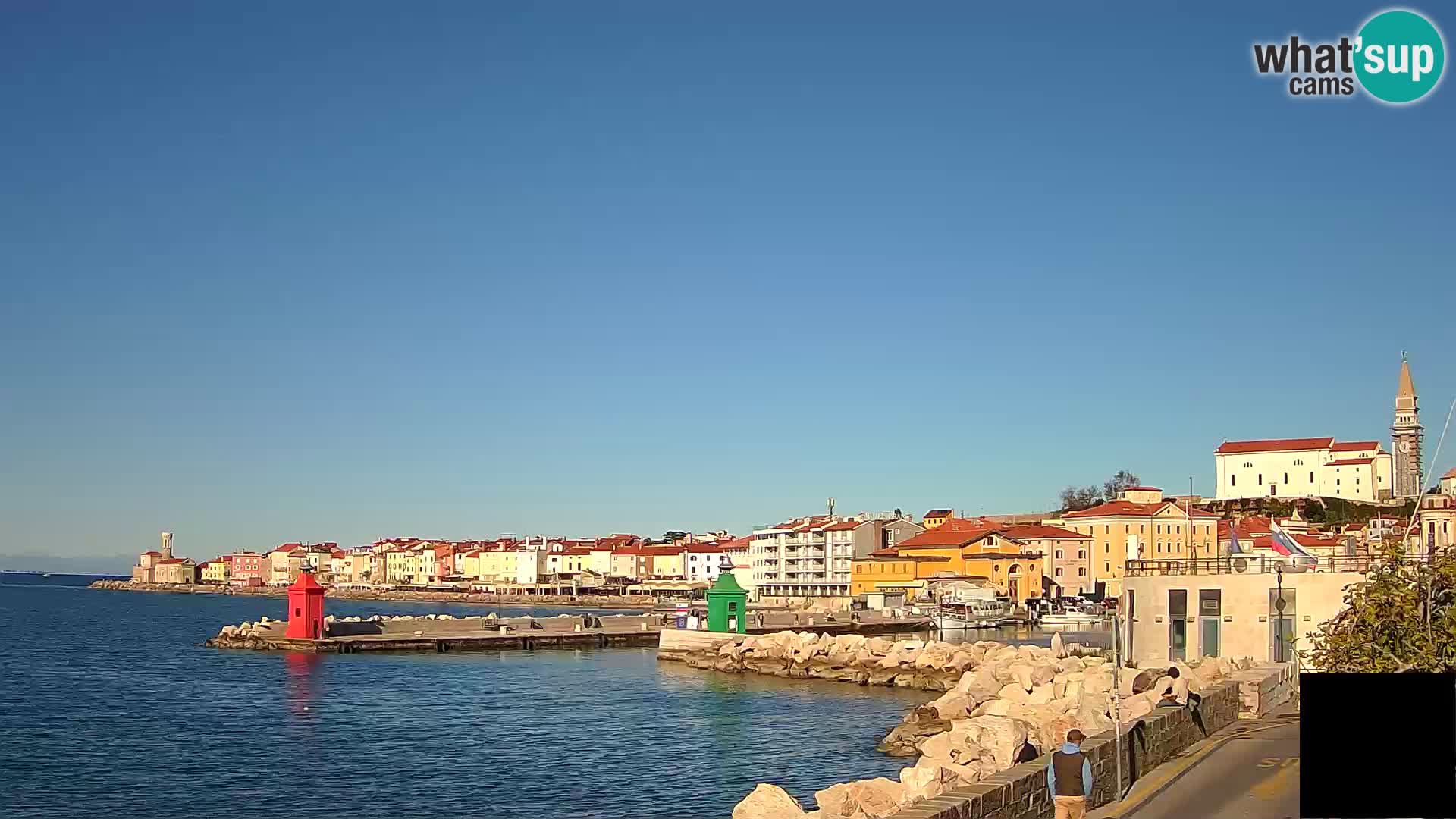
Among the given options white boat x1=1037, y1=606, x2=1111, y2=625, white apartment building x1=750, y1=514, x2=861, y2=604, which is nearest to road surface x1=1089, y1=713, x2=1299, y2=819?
white boat x1=1037, y1=606, x2=1111, y2=625

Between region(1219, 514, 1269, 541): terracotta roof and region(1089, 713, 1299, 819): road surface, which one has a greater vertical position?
region(1219, 514, 1269, 541): terracotta roof

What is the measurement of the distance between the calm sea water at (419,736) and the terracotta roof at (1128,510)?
59.1 meters

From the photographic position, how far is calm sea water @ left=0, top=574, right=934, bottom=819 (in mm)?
30562

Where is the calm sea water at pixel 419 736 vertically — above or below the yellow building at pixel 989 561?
below

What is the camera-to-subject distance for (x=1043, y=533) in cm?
11756

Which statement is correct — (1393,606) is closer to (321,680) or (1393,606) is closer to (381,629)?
(321,680)

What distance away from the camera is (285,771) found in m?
34.2

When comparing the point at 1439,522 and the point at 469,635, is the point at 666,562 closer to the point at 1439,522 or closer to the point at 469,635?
the point at 469,635

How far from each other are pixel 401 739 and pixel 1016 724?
67.5 feet

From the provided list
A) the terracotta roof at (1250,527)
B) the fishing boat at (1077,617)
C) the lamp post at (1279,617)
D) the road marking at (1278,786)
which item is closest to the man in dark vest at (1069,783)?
the road marking at (1278,786)

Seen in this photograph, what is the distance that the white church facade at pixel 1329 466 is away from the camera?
14225 cm

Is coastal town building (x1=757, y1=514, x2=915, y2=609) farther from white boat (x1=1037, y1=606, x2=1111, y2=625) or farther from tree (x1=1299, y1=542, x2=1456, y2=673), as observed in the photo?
tree (x1=1299, y1=542, x2=1456, y2=673)

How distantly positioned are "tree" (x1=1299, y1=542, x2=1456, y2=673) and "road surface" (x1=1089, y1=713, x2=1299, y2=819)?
5.28 ft

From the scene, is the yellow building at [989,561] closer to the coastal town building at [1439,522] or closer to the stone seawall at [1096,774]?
the coastal town building at [1439,522]
